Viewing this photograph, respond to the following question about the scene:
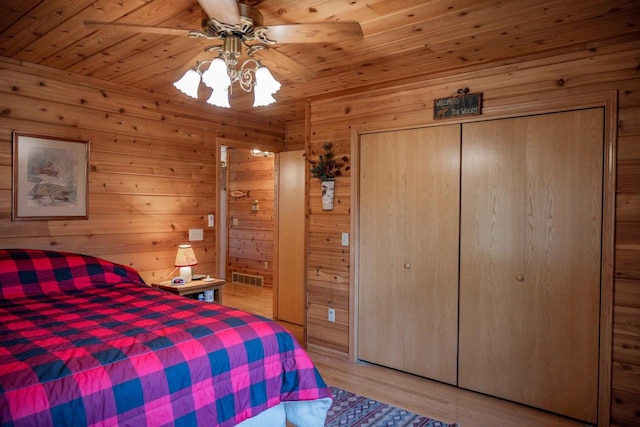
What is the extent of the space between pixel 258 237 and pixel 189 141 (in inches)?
128

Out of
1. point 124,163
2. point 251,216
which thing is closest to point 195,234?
point 124,163

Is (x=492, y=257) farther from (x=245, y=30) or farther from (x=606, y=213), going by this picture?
(x=245, y=30)

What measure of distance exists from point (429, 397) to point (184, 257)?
92.5 inches

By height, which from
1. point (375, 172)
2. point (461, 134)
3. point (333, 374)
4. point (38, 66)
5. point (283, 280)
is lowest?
point (333, 374)

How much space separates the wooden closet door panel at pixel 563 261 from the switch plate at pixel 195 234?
297 cm

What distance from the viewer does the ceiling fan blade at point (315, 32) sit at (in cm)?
185

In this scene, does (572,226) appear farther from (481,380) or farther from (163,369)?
→ (163,369)

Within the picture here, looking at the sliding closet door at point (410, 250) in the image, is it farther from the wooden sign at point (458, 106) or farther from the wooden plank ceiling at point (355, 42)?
the wooden plank ceiling at point (355, 42)

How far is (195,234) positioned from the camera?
419 cm

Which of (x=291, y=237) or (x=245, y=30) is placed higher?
(x=245, y=30)

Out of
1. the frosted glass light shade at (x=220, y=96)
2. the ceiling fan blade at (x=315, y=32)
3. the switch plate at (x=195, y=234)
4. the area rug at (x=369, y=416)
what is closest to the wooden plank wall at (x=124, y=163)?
the switch plate at (x=195, y=234)

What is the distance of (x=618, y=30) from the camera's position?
2.41m

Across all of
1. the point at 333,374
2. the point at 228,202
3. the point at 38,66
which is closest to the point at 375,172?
the point at 333,374

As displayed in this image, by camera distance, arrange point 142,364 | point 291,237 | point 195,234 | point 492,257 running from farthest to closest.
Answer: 1. point 291,237
2. point 195,234
3. point 492,257
4. point 142,364
